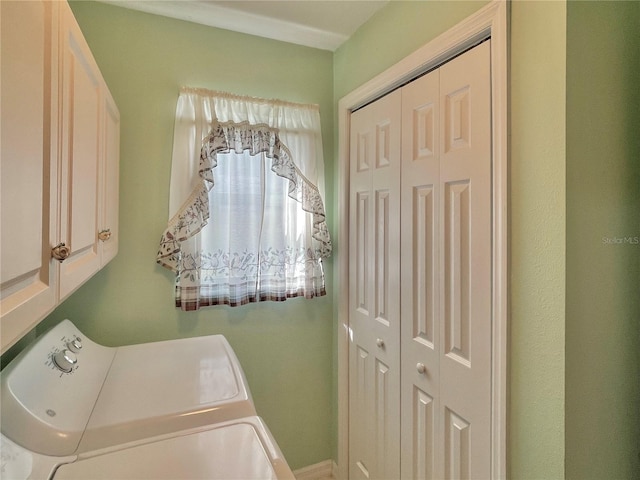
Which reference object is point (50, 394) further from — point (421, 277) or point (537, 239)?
point (537, 239)

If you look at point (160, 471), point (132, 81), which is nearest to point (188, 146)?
point (132, 81)

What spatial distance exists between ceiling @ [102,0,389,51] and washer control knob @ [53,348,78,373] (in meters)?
1.52

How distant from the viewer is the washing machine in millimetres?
814

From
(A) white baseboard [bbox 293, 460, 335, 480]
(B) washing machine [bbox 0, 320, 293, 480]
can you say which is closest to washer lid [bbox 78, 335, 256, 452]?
(B) washing machine [bbox 0, 320, 293, 480]

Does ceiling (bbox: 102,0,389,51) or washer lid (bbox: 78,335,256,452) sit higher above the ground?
ceiling (bbox: 102,0,389,51)

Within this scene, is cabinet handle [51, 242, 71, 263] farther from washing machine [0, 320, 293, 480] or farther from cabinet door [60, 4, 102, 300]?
washing machine [0, 320, 293, 480]

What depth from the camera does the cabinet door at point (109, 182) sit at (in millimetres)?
1165

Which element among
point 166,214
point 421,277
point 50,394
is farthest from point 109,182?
point 421,277

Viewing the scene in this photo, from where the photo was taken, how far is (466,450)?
3.78 feet

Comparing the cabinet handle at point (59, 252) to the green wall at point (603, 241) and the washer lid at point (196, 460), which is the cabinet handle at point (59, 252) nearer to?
the washer lid at point (196, 460)

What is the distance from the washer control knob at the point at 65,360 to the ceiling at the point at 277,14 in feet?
4.98

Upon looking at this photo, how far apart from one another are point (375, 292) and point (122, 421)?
1100mm

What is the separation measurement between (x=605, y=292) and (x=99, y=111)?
5.17 feet

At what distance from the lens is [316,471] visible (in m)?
1.99
